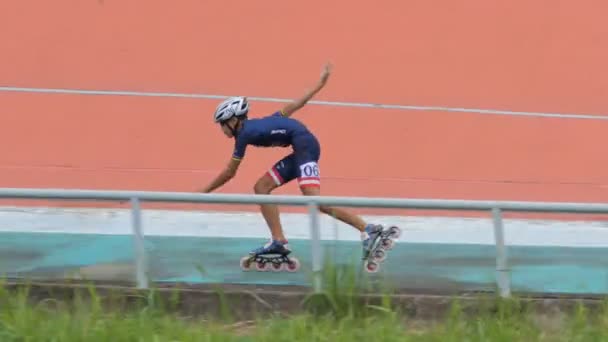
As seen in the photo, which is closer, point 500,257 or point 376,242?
point 500,257

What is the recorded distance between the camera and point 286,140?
6738 millimetres

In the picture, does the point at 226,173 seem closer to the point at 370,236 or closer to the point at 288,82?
the point at 370,236

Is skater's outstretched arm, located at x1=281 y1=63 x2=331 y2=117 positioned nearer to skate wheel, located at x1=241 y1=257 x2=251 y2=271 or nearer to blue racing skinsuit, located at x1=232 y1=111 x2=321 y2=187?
blue racing skinsuit, located at x1=232 y1=111 x2=321 y2=187

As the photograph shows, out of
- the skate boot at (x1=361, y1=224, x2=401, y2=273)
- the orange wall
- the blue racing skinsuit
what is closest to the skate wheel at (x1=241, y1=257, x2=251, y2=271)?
the blue racing skinsuit

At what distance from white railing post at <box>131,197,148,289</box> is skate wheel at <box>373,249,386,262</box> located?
162 centimetres

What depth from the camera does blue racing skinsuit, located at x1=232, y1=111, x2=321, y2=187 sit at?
21.6ft

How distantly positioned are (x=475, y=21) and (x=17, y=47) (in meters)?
5.65

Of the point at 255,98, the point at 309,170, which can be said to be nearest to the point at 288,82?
the point at 255,98

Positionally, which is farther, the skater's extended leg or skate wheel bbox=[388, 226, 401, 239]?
skate wheel bbox=[388, 226, 401, 239]

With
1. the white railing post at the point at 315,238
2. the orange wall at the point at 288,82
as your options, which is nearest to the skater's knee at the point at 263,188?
the white railing post at the point at 315,238

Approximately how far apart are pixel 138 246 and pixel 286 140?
1.42m

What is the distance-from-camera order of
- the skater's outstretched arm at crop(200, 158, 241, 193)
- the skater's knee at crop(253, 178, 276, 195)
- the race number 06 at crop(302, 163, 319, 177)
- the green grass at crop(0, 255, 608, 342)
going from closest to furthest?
the green grass at crop(0, 255, 608, 342) < the skater's outstretched arm at crop(200, 158, 241, 193) < the race number 06 at crop(302, 163, 319, 177) < the skater's knee at crop(253, 178, 276, 195)

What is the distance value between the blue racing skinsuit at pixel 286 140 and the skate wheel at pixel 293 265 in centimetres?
64

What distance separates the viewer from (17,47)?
1064 cm
